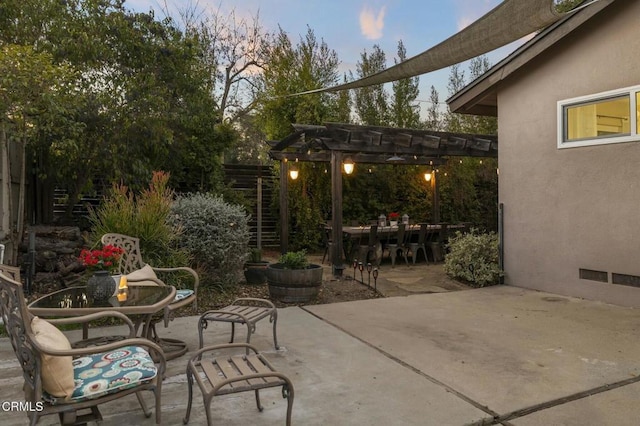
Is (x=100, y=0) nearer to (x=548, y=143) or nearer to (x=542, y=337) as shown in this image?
(x=548, y=143)

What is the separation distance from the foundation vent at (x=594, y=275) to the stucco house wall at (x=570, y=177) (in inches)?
1.9

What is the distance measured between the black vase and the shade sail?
3.32 m

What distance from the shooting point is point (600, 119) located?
18.3ft

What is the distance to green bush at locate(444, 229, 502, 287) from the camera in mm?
6691

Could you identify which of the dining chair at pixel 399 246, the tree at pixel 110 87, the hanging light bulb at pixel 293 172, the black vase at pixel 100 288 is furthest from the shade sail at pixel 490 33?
the hanging light bulb at pixel 293 172

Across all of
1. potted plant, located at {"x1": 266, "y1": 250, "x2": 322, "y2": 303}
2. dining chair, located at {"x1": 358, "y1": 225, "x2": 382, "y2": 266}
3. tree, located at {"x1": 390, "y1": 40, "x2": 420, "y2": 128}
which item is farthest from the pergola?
tree, located at {"x1": 390, "y1": 40, "x2": 420, "y2": 128}

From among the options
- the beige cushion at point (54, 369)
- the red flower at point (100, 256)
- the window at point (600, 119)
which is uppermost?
the window at point (600, 119)

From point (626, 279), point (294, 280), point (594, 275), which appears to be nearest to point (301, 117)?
point (294, 280)

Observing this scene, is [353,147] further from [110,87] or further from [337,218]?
[110,87]

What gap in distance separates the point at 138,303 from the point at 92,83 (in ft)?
16.3

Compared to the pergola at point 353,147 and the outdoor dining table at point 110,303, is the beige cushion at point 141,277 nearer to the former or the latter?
the outdoor dining table at point 110,303

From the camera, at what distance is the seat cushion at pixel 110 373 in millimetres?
2025

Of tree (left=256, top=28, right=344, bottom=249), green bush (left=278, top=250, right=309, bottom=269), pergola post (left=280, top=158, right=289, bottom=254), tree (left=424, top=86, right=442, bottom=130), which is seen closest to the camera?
green bush (left=278, top=250, right=309, bottom=269)

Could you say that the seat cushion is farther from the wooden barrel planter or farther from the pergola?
the pergola
